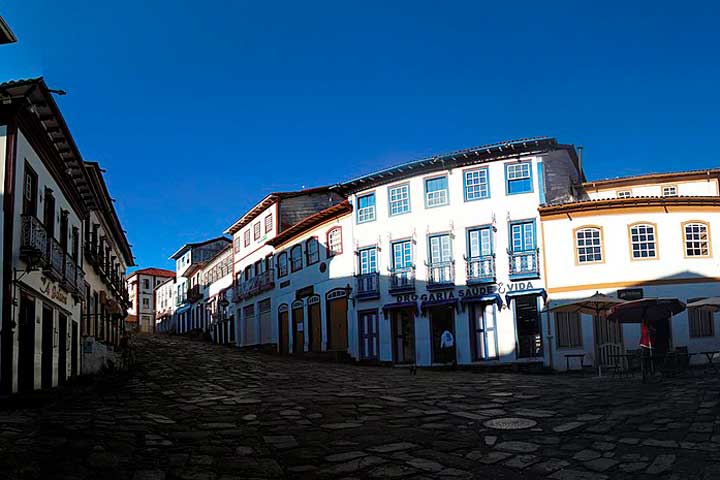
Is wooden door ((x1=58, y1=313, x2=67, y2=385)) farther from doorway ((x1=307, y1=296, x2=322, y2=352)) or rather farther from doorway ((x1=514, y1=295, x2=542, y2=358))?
doorway ((x1=307, y1=296, x2=322, y2=352))

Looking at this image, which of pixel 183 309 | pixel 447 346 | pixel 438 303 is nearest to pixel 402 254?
pixel 438 303

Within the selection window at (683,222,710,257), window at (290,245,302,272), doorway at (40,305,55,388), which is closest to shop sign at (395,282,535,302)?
window at (683,222,710,257)

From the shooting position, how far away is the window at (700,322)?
25141mm

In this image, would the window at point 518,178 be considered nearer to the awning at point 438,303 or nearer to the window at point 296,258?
the awning at point 438,303

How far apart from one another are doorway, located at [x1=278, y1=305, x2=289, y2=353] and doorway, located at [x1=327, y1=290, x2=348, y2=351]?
5.72 metres

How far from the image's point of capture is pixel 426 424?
38.3ft

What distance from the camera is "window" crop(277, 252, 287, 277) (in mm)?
39809

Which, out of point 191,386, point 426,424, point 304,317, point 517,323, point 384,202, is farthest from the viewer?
point 304,317

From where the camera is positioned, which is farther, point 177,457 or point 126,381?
point 126,381

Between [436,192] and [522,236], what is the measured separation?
4.28 metres

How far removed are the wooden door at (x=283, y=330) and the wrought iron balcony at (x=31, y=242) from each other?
24.2 m

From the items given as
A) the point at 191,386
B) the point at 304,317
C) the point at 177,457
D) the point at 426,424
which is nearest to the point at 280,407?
the point at 426,424

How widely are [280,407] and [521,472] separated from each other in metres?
6.06

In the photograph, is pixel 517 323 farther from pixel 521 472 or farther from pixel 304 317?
pixel 521 472
